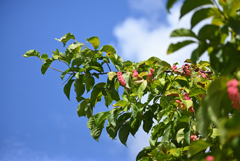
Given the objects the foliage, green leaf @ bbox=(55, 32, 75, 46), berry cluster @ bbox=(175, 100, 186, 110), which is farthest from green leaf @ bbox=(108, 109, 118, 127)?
green leaf @ bbox=(55, 32, 75, 46)

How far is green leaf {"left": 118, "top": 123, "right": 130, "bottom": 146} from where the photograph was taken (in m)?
2.29

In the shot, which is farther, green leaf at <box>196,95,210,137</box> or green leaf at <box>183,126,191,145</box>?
green leaf at <box>183,126,191,145</box>

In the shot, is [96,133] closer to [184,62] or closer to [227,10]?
[184,62]

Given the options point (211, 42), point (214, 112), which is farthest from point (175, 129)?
point (214, 112)

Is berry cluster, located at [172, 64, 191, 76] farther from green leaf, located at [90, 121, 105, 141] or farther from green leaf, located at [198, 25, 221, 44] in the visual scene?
green leaf, located at [198, 25, 221, 44]

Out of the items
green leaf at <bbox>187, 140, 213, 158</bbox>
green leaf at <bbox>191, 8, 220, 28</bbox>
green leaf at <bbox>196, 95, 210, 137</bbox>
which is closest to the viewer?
green leaf at <bbox>196, 95, 210, 137</bbox>

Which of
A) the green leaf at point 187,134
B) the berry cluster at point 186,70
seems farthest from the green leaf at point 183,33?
the berry cluster at point 186,70

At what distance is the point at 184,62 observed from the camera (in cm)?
259

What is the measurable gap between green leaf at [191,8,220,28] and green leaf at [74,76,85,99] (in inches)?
55.7

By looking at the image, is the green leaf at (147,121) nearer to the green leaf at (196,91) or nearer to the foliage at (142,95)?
the foliage at (142,95)

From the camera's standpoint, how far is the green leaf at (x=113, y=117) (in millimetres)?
2160

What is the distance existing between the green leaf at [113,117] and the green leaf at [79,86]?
40 cm

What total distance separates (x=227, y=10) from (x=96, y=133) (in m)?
1.51

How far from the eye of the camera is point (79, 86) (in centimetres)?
249
